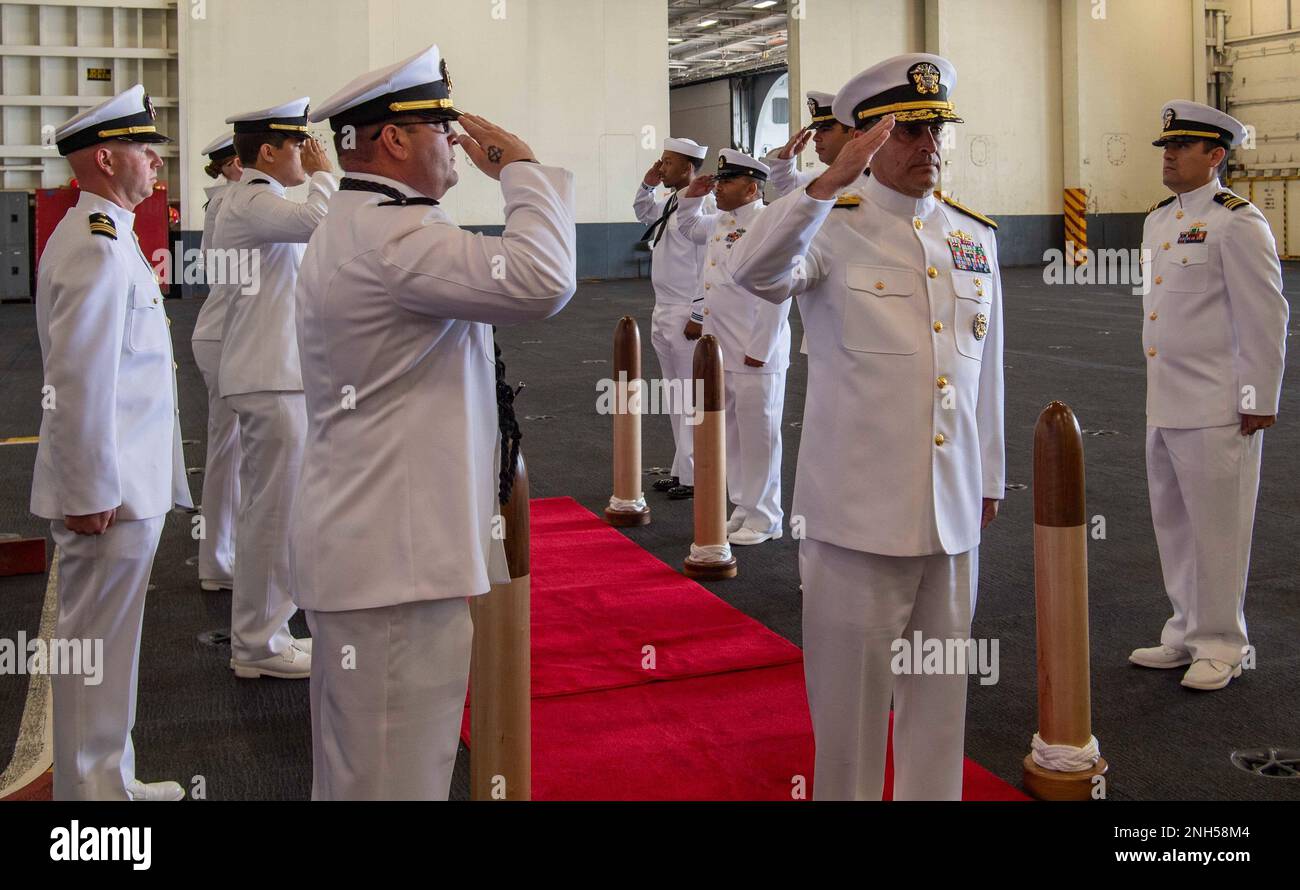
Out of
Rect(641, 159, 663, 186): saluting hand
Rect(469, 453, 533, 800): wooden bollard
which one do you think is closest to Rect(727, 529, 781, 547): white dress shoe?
Rect(641, 159, 663, 186): saluting hand

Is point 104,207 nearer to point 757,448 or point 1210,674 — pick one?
point 1210,674

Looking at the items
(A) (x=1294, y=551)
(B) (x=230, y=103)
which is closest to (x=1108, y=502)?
(A) (x=1294, y=551)

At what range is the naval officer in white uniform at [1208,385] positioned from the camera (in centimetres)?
439

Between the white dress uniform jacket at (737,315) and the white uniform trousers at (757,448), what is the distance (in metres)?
0.09

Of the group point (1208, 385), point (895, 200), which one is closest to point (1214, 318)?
point (1208, 385)

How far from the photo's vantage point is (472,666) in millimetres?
3311

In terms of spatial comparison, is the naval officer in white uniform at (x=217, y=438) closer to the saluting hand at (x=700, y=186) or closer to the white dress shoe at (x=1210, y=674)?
the saluting hand at (x=700, y=186)

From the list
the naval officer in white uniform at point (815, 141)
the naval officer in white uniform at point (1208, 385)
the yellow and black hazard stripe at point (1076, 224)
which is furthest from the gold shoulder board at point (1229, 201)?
the yellow and black hazard stripe at point (1076, 224)

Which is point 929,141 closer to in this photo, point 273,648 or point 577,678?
point 577,678

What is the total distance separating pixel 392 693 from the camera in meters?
2.49

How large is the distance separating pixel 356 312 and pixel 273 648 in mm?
2541

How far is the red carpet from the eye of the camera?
12.2ft

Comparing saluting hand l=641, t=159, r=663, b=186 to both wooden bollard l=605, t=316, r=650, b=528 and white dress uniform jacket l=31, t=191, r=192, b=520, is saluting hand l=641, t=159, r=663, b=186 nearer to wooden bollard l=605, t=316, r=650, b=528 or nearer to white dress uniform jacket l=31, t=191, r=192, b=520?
wooden bollard l=605, t=316, r=650, b=528

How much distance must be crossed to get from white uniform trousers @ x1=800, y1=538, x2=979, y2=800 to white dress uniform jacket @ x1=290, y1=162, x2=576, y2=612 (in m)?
0.92
